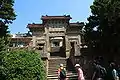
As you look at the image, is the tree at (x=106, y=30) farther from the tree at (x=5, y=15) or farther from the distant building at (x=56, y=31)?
the distant building at (x=56, y=31)

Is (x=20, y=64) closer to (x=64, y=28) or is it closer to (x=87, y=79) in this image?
(x=87, y=79)

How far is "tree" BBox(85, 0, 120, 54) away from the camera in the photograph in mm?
21678

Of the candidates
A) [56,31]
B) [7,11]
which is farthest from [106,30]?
[56,31]

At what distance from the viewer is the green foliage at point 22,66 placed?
1722 cm

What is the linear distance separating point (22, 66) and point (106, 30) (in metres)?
8.13

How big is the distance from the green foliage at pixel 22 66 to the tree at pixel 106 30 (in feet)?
21.4

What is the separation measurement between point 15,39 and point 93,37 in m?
19.3

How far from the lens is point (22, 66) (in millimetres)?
17281

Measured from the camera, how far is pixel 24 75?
17.2 metres

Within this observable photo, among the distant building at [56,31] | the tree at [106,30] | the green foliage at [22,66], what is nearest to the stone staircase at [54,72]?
the green foliage at [22,66]

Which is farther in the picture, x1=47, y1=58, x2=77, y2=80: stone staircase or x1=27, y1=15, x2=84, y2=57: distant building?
x1=27, y1=15, x2=84, y2=57: distant building

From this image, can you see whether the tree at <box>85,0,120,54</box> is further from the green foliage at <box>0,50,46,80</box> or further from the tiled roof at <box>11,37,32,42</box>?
the tiled roof at <box>11,37,32,42</box>

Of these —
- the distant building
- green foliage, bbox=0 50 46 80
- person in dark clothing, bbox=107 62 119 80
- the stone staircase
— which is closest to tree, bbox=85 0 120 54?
the stone staircase

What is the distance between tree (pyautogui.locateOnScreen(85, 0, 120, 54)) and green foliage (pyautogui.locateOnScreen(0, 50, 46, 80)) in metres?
6.52
